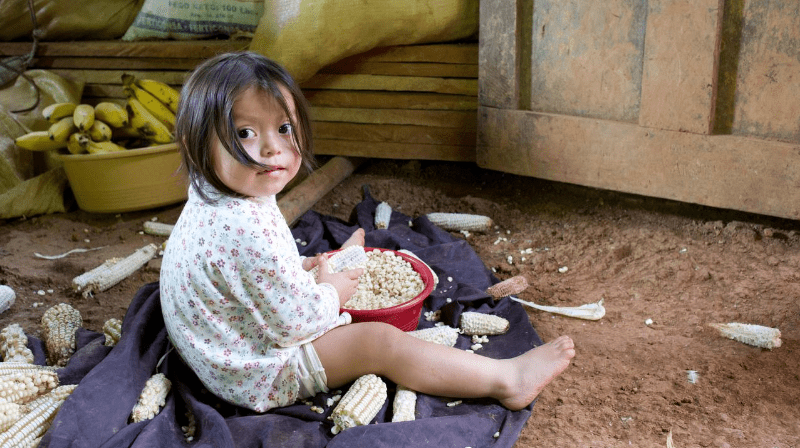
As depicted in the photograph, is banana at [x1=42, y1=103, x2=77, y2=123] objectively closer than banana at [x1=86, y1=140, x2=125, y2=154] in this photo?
No

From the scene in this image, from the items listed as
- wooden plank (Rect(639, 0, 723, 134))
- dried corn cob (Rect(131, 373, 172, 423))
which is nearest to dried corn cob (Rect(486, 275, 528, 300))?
wooden plank (Rect(639, 0, 723, 134))

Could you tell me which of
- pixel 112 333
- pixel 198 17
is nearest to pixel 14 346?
pixel 112 333

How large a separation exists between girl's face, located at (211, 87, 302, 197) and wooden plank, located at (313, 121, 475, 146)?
2.29 m

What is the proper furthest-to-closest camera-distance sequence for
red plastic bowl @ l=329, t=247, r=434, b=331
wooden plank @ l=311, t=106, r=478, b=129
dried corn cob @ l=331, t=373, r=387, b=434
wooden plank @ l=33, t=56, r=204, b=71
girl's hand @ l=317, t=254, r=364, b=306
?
wooden plank @ l=33, t=56, r=204, b=71 → wooden plank @ l=311, t=106, r=478, b=129 → red plastic bowl @ l=329, t=247, r=434, b=331 → girl's hand @ l=317, t=254, r=364, b=306 → dried corn cob @ l=331, t=373, r=387, b=434

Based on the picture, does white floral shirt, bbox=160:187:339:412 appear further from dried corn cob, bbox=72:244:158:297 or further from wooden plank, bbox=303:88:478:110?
wooden plank, bbox=303:88:478:110

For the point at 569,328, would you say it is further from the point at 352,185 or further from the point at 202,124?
the point at 352,185

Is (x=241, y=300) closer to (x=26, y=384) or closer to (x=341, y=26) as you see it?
(x=26, y=384)

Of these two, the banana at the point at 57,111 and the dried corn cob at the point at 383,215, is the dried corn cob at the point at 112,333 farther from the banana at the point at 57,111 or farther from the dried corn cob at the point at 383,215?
the banana at the point at 57,111

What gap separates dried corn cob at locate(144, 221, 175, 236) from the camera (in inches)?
158

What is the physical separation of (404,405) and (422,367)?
0.13m

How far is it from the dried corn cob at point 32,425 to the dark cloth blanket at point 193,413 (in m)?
0.06

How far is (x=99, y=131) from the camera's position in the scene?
13.4 feet

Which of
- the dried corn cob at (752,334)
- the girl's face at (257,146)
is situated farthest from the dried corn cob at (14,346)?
the dried corn cob at (752,334)

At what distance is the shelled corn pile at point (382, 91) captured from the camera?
4.16 m
